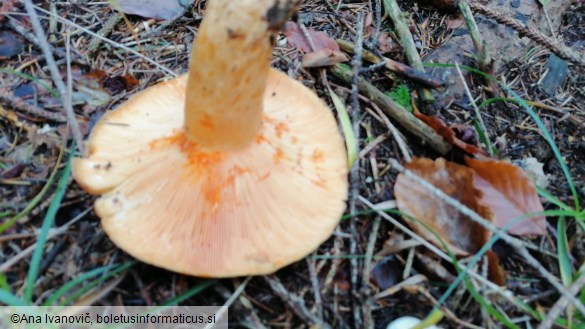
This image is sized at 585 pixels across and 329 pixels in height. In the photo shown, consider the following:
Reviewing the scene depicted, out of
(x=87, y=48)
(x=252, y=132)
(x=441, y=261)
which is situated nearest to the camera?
(x=252, y=132)

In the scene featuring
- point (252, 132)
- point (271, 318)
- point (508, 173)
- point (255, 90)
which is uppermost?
point (255, 90)

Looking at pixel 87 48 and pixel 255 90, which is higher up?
pixel 255 90

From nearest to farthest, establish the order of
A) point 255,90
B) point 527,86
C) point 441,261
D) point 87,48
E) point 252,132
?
point 255,90 → point 252,132 → point 441,261 → point 87,48 → point 527,86

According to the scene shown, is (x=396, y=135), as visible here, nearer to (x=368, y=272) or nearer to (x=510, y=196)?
(x=510, y=196)

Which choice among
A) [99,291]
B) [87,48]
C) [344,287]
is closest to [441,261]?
[344,287]

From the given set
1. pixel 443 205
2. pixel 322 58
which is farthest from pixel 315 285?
pixel 322 58

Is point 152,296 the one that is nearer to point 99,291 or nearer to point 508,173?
point 99,291

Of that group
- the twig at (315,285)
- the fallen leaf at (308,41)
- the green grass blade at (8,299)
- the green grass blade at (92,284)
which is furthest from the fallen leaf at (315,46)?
the green grass blade at (8,299)
